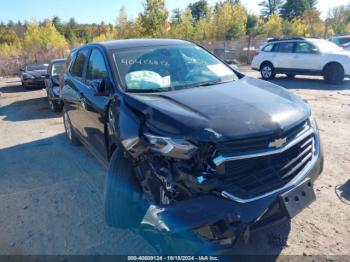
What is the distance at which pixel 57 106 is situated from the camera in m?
9.40

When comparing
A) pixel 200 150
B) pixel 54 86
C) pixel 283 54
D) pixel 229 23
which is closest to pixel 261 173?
pixel 200 150

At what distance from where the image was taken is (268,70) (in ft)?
46.3

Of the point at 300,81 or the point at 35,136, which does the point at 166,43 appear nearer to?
the point at 35,136

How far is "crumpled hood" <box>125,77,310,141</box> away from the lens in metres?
2.48

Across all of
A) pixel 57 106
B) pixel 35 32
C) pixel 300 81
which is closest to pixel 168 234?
pixel 57 106

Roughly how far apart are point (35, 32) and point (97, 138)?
4312 centimetres

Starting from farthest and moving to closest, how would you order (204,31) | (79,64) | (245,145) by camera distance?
(204,31) → (79,64) → (245,145)

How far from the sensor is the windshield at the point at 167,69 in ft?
11.8

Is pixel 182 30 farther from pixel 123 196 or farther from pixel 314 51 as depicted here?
pixel 123 196

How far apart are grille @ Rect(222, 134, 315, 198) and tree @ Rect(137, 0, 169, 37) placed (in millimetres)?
25016

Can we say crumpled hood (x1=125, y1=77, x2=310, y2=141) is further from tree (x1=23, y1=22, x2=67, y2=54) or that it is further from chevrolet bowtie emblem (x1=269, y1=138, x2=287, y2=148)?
tree (x1=23, y1=22, x2=67, y2=54)

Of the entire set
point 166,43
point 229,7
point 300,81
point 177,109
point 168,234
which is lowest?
point 300,81

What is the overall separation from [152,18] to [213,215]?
25.6m

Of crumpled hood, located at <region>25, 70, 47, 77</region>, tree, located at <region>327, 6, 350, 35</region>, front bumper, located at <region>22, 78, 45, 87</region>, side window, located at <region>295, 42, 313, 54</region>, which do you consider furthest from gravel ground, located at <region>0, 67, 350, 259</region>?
tree, located at <region>327, 6, 350, 35</region>
